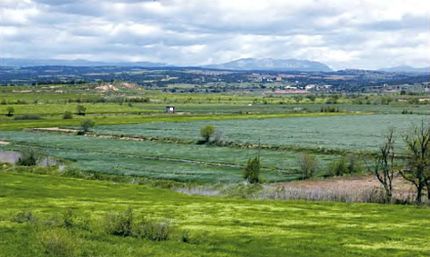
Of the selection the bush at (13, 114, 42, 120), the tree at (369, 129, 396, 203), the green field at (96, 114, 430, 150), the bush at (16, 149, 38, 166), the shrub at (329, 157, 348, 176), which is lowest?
the bush at (13, 114, 42, 120)

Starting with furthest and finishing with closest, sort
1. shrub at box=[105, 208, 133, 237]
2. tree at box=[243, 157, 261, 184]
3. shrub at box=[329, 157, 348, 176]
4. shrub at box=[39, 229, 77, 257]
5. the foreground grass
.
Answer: shrub at box=[329, 157, 348, 176] < tree at box=[243, 157, 261, 184] < shrub at box=[105, 208, 133, 237] < the foreground grass < shrub at box=[39, 229, 77, 257]

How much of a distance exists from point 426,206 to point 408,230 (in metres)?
16.5

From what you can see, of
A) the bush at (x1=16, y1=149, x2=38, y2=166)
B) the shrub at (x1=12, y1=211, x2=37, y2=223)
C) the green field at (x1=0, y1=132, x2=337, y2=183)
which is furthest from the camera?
the bush at (x1=16, y1=149, x2=38, y2=166)

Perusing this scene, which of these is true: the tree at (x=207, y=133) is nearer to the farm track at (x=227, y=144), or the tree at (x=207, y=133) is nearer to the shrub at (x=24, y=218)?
the farm track at (x=227, y=144)

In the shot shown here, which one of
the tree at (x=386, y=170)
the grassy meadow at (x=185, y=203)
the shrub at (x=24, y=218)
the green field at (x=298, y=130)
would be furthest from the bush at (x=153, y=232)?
the green field at (x=298, y=130)

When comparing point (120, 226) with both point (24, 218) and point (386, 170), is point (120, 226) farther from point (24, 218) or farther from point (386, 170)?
point (386, 170)

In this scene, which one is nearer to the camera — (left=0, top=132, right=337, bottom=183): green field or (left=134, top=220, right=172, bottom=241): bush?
(left=134, top=220, right=172, bottom=241): bush

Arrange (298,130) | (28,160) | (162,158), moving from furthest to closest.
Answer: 1. (298,130)
2. (162,158)
3. (28,160)

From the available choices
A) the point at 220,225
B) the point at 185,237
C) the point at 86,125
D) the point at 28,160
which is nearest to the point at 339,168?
the point at 220,225

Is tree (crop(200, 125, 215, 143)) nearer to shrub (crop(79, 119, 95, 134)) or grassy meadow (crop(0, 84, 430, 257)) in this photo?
grassy meadow (crop(0, 84, 430, 257))

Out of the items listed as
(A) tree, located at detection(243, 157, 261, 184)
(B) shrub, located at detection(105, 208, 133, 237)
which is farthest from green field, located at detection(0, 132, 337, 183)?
(B) shrub, located at detection(105, 208, 133, 237)

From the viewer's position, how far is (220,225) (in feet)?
145

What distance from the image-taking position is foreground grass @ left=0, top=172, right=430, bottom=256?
112 ft

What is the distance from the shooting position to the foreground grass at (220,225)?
34.2 metres
